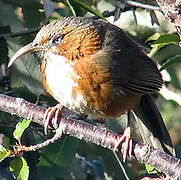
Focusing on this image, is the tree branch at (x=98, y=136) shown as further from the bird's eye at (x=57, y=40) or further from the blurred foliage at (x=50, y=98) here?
the blurred foliage at (x=50, y=98)

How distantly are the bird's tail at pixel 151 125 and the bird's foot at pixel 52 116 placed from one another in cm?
59

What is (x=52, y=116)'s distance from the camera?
153 inches

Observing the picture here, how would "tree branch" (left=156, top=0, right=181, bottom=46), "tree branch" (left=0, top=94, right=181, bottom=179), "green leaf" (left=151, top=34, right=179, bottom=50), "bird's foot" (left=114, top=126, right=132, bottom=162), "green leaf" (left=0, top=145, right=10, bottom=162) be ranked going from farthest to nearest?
"green leaf" (left=151, top=34, right=179, bottom=50) < "bird's foot" (left=114, top=126, right=132, bottom=162) < "green leaf" (left=0, top=145, right=10, bottom=162) < "tree branch" (left=0, top=94, right=181, bottom=179) < "tree branch" (left=156, top=0, right=181, bottom=46)

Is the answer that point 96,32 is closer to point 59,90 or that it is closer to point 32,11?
point 59,90

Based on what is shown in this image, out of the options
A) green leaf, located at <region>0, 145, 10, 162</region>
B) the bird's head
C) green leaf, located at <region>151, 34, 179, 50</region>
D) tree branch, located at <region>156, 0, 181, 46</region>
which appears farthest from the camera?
the bird's head

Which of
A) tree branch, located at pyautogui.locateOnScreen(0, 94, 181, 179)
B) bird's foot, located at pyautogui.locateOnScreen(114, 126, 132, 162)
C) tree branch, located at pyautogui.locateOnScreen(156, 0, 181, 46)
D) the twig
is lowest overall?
bird's foot, located at pyautogui.locateOnScreen(114, 126, 132, 162)

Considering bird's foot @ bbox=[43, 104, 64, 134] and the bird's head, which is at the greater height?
the bird's head

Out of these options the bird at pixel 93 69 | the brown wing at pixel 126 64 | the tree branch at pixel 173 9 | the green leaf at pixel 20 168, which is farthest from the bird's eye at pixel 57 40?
the tree branch at pixel 173 9

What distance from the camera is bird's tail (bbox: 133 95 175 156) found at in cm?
423

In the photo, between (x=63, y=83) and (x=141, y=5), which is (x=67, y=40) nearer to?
(x=63, y=83)

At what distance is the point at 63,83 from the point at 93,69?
0.20 m

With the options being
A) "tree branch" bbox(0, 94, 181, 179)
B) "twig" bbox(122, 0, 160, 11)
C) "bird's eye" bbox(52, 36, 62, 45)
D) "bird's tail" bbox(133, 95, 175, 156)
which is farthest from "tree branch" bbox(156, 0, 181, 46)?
"bird's tail" bbox(133, 95, 175, 156)

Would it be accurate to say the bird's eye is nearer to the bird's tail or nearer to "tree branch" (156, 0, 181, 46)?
the bird's tail

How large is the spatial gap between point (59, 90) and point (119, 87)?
38 cm
